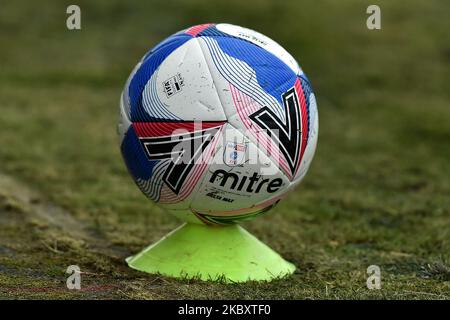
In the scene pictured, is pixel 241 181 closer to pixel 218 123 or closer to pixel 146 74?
pixel 218 123

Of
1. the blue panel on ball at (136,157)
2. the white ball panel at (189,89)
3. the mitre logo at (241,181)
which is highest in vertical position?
the white ball panel at (189,89)

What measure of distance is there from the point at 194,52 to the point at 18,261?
2.04 meters

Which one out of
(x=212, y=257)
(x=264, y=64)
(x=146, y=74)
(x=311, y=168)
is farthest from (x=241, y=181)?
(x=311, y=168)

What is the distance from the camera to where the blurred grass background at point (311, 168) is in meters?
5.87

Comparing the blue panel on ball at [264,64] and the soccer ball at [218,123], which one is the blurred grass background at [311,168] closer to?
the soccer ball at [218,123]

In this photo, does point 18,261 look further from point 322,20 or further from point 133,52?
point 322,20

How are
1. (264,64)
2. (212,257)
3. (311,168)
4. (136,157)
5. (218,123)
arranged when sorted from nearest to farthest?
(218,123) → (264,64) → (136,157) → (212,257) → (311,168)

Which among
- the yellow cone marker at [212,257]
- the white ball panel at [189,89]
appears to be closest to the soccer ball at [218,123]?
the white ball panel at [189,89]

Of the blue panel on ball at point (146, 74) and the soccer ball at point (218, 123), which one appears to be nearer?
the soccer ball at point (218, 123)

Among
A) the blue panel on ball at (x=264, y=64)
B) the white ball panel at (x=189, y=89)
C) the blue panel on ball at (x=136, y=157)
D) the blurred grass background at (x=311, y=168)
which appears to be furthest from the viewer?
the blurred grass background at (x=311, y=168)

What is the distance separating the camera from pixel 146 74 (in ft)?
18.3

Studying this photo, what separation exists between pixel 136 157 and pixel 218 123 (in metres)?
0.70

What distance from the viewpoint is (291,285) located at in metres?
5.55

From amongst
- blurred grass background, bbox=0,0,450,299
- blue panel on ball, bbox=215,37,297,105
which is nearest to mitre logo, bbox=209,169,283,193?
blue panel on ball, bbox=215,37,297,105
